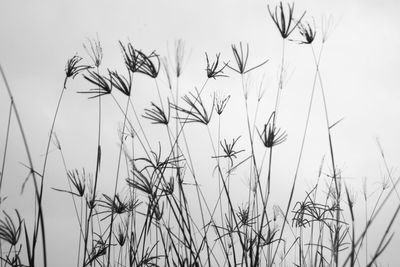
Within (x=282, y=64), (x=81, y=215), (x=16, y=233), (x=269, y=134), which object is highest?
(x=282, y=64)

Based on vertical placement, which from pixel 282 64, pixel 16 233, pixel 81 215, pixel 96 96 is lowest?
pixel 16 233

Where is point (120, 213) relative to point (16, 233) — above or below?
above

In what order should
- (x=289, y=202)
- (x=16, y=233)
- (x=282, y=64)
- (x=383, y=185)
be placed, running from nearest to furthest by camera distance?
(x=16, y=233) < (x=289, y=202) < (x=282, y=64) < (x=383, y=185)

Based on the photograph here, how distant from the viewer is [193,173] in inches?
98.7

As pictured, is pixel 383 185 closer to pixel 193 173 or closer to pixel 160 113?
pixel 193 173

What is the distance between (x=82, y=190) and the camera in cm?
261

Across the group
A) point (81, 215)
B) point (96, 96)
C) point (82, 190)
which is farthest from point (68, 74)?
point (81, 215)

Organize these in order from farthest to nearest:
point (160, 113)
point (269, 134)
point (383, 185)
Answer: point (383, 185) < point (269, 134) < point (160, 113)

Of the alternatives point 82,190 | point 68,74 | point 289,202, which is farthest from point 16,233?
point 289,202

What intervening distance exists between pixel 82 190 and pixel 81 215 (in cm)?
47

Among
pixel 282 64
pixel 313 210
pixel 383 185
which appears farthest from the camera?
pixel 383 185

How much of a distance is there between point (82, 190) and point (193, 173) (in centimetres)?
73

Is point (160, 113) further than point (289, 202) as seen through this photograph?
Yes

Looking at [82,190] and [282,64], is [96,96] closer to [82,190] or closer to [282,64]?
[82,190]
